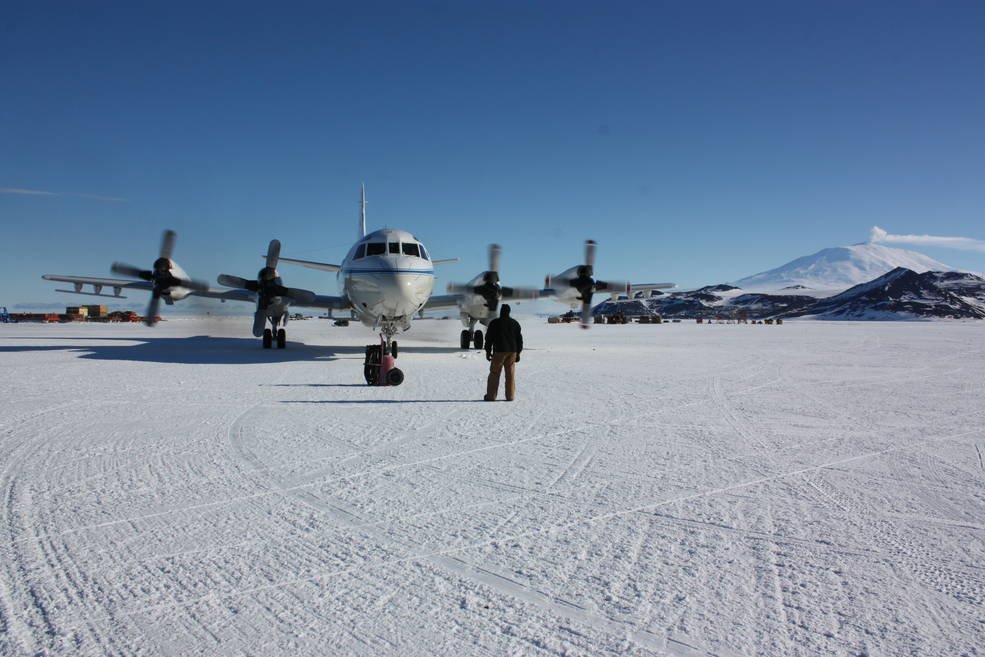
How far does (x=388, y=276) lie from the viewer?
1540cm

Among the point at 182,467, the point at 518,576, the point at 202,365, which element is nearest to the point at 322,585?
the point at 518,576

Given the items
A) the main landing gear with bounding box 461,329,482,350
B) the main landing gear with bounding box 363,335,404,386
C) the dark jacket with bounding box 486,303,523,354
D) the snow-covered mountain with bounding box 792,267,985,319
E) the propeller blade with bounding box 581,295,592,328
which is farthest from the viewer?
the snow-covered mountain with bounding box 792,267,985,319

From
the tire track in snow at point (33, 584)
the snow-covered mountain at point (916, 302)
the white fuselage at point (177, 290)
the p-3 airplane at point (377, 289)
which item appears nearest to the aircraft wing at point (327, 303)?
the p-3 airplane at point (377, 289)

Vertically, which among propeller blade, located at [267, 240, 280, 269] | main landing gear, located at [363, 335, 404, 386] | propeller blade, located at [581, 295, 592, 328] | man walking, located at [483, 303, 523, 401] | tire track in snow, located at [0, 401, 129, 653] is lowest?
tire track in snow, located at [0, 401, 129, 653]

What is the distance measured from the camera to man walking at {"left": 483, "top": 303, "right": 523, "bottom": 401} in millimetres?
9953

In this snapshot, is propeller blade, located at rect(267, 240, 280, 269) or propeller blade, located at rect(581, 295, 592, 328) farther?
propeller blade, located at rect(581, 295, 592, 328)

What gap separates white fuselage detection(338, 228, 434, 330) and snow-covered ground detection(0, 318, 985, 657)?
22.4ft

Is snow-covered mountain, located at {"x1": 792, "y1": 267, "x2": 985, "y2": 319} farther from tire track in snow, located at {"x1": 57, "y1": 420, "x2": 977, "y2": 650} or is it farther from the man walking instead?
tire track in snow, located at {"x1": 57, "y1": 420, "x2": 977, "y2": 650}

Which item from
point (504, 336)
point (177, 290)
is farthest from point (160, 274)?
point (504, 336)

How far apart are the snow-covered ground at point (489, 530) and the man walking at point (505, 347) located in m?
1.18

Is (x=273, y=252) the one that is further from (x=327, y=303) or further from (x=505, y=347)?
(x=505, y=347)

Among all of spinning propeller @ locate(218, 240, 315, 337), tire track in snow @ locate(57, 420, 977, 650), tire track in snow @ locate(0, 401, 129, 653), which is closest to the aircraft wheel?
tire track in snow @ locate(0, 401, 129, 653)

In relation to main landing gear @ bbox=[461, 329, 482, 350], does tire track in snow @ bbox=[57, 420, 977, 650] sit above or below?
below

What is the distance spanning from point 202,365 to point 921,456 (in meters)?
15.3
